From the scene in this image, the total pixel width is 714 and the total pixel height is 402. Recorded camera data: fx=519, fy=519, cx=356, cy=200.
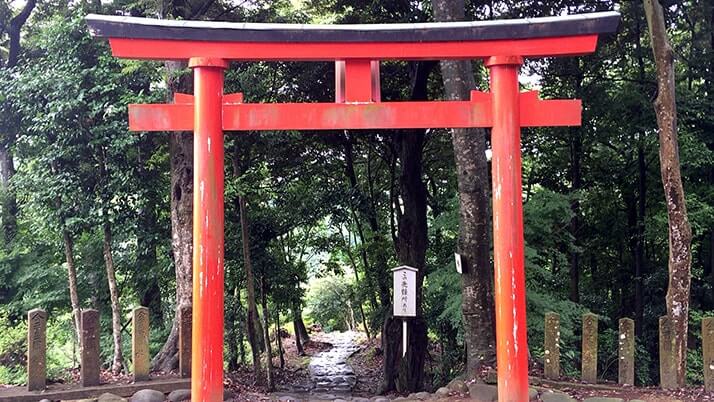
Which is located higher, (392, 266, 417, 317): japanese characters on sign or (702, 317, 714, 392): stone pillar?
(392, 266, 417, 317): japanese characters on sign

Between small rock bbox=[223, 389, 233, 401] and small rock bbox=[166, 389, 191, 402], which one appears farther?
small rock bbox=[223, 389, 233, 401]

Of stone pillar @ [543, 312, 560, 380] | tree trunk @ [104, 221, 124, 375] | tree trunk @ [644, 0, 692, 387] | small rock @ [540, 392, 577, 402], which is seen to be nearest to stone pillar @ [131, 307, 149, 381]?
tree trunk @ [104, 221, 124, 375]

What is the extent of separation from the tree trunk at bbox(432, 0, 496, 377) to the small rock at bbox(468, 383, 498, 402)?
25.0 inches

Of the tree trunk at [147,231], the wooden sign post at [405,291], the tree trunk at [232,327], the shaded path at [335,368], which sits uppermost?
the tree trunk at [147,231]

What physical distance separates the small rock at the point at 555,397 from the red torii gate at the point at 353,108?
1134 millimetres

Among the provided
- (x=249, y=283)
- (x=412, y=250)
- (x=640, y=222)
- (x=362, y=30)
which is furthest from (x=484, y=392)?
(x=640, y=222)

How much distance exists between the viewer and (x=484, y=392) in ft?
20.6

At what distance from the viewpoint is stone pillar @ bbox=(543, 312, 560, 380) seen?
21.4ft

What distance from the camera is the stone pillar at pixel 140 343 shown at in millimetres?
Result: 6137

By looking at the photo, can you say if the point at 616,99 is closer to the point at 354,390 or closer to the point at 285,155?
the point at 285,155

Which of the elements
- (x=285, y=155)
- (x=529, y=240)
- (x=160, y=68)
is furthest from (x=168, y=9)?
(x=529, y=240)

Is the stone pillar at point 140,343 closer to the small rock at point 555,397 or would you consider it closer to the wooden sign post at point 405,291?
the wooden sign post at point 405,291

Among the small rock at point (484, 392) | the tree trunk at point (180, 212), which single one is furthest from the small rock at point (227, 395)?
the small rock at point (484, 392)

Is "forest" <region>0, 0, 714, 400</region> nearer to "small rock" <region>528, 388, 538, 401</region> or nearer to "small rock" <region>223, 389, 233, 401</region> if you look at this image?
"small rock" <region>528, 388, 538, 401</region>
